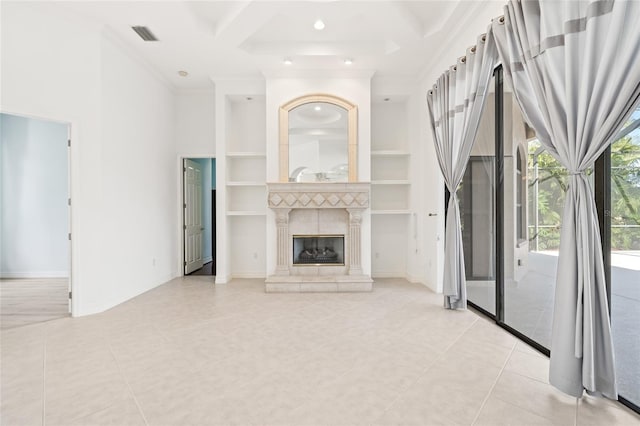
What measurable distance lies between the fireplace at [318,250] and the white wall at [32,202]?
4211mm

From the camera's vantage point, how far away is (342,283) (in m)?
4.58

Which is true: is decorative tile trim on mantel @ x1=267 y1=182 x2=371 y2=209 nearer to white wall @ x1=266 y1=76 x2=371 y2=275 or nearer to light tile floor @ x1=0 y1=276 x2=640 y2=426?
white wall @ x1=266 y1=76 x2=371 y2=275

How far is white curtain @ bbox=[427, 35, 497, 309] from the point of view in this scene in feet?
10.2

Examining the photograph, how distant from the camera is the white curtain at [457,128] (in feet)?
10.2

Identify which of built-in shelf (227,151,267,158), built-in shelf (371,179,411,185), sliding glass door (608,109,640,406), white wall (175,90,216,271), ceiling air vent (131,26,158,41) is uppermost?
ceiling air vent (131,26,158,41)

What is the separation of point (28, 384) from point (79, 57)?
3311 mm

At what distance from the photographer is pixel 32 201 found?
5.63m

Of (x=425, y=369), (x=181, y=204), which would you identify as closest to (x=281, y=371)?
A: (x=425, y=369)

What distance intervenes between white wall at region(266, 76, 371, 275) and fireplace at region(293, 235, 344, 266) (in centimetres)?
38

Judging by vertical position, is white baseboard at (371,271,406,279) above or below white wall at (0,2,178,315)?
below

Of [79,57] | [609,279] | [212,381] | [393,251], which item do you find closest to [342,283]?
[393,251]

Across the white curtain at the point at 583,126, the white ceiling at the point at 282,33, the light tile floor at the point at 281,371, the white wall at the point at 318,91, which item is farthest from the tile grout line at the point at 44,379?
the white ceiling at the point at 282,33

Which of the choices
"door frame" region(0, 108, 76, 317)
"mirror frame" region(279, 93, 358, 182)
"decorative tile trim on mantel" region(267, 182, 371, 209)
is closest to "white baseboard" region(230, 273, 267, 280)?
"decorative tile trim on mantel" region(267, 182, 371, 209)

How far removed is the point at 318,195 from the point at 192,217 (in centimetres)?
284
